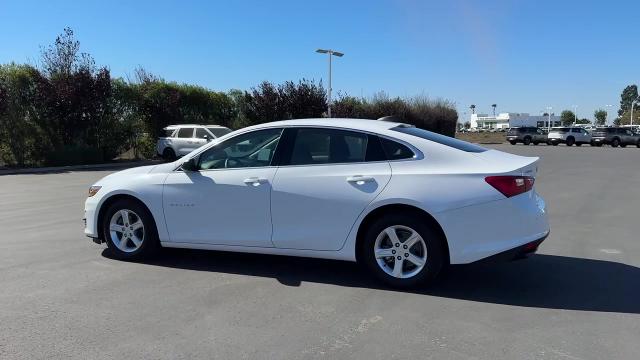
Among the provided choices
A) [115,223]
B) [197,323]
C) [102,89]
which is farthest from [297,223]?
[102,89]

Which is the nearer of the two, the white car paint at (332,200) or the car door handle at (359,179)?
the white car paint at (332,200)

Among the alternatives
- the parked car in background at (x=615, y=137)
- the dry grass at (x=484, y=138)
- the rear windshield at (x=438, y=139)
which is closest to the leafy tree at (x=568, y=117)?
the dry grass at (x=484, y=138)

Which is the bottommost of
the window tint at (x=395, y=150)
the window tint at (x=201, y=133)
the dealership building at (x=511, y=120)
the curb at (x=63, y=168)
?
the curb at (x=63, y=168)

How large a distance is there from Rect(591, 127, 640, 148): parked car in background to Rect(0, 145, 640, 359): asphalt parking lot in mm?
47555

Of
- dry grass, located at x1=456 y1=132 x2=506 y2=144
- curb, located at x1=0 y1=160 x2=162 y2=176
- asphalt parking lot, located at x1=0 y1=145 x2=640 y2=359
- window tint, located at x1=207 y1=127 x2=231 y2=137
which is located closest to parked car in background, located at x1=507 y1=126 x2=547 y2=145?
dry grass, located at x1=456 y1=132 x2=506 y2=144

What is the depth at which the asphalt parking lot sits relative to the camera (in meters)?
3.86

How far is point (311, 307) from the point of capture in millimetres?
4695

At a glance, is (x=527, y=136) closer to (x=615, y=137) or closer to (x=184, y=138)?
(x=615, y=137)

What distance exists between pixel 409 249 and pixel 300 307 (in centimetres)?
114

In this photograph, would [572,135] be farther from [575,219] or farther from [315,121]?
[315,121]

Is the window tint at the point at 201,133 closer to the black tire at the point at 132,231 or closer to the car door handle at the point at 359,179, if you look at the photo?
the black tire at the point at 132,231

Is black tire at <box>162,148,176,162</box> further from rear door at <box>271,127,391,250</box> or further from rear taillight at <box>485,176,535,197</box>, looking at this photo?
rear taillight at <box>485,176,535,197</box>

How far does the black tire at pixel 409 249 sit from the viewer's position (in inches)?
193

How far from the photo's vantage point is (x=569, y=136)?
164 feet
